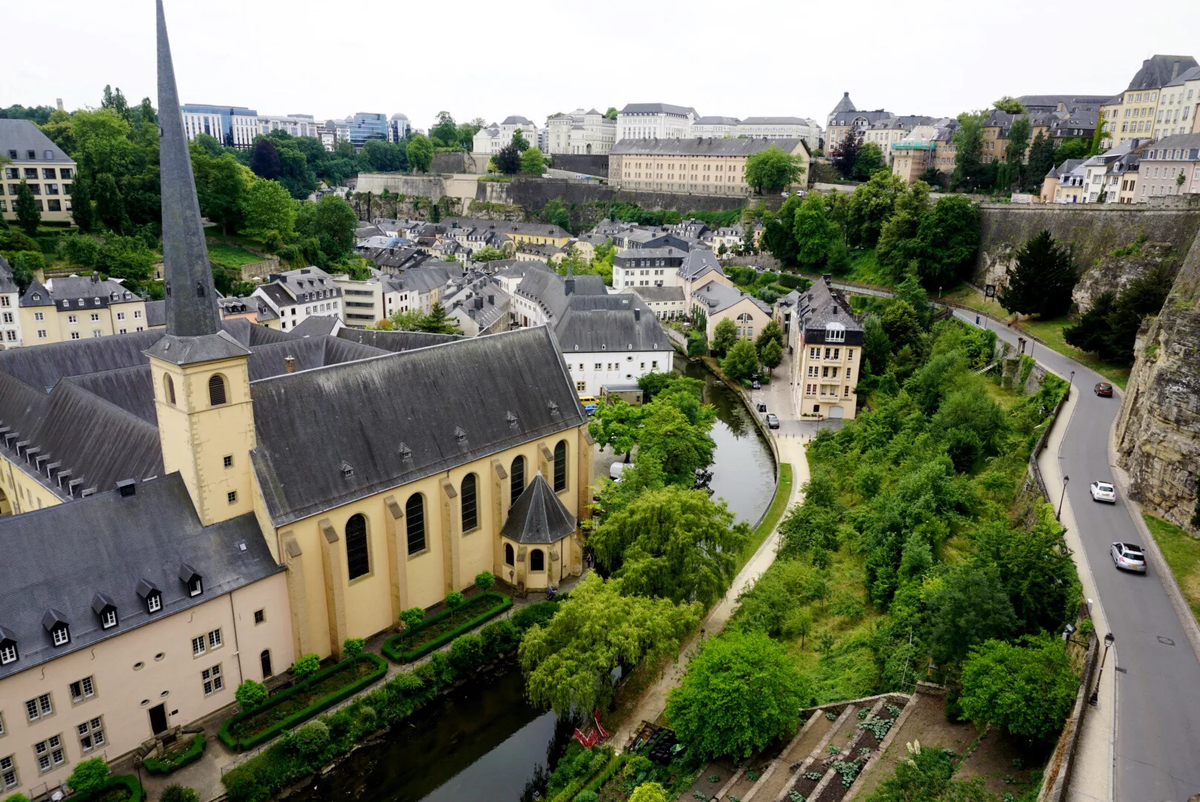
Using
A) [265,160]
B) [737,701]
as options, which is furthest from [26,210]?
[737,701]

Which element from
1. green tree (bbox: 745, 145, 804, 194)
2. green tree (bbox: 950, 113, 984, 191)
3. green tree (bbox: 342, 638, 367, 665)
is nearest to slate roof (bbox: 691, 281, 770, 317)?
green tree (bbox: 950, 113, 984, 191)

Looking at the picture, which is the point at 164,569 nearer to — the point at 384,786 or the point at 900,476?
the point at 384,786

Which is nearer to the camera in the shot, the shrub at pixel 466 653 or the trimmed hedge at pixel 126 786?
the trimmed hedge at pixel 126 786

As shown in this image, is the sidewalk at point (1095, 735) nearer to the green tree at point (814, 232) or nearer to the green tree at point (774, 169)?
the green tree at point (814, 232)

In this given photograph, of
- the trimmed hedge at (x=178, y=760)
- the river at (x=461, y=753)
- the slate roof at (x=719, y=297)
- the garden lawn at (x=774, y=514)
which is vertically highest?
the slate roof at (x=719, y=297)

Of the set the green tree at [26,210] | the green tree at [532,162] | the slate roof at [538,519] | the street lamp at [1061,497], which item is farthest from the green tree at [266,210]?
the street lamp at [1061,497]

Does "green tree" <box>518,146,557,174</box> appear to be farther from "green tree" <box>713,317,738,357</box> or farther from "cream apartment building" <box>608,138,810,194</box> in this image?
"green tree" <box>713,317,738,357</box>

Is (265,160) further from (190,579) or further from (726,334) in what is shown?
(190,579)
